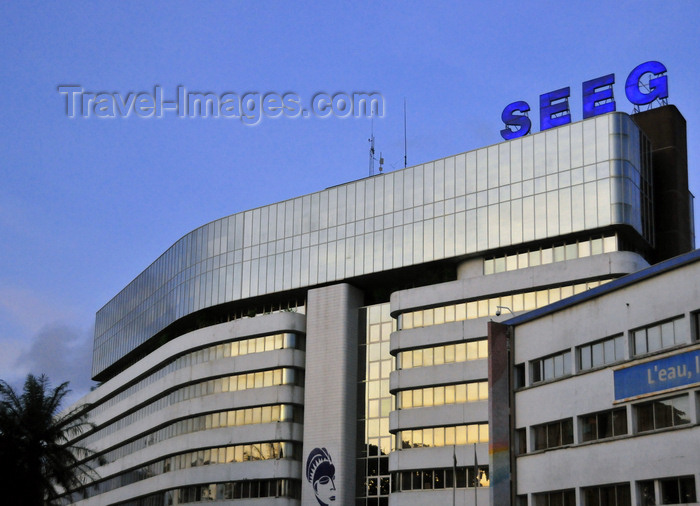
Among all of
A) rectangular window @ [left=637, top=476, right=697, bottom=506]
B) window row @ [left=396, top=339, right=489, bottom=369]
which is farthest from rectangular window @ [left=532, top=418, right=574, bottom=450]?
window row @ [left=396, top=339, right=489, bottom=369]

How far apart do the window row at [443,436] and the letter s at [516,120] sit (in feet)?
91.7

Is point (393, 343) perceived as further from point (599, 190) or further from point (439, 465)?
point (599, 190)

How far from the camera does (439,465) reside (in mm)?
88500

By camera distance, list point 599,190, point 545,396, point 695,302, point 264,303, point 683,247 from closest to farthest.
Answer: point 695,302, point 545,396, point 599,190, point 683,247, point 264,303

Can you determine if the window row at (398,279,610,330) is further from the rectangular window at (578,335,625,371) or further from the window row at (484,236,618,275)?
the rectangular window at (578,335,625,371)

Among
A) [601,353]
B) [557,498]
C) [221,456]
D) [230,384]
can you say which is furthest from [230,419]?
[601,353]

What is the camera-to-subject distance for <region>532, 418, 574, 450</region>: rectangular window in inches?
2007

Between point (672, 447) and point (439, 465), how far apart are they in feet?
152

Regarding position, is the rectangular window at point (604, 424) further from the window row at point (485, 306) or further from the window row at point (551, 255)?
the window row at point (551, 255)

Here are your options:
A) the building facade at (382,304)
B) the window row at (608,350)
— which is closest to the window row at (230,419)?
the building facade at (382,304)

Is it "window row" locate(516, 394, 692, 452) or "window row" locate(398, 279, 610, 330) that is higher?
"window row" locate(398, 279, 610, 330)

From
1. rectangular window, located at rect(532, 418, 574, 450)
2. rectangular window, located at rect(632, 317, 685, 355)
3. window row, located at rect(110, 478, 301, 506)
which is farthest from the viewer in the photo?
window row, located at rect(110, 478, 301, 506)

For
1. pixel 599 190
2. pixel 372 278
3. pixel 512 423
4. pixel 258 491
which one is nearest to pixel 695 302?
pixel 512 423

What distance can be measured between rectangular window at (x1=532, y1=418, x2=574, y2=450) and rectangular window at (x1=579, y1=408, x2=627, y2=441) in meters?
1.18
